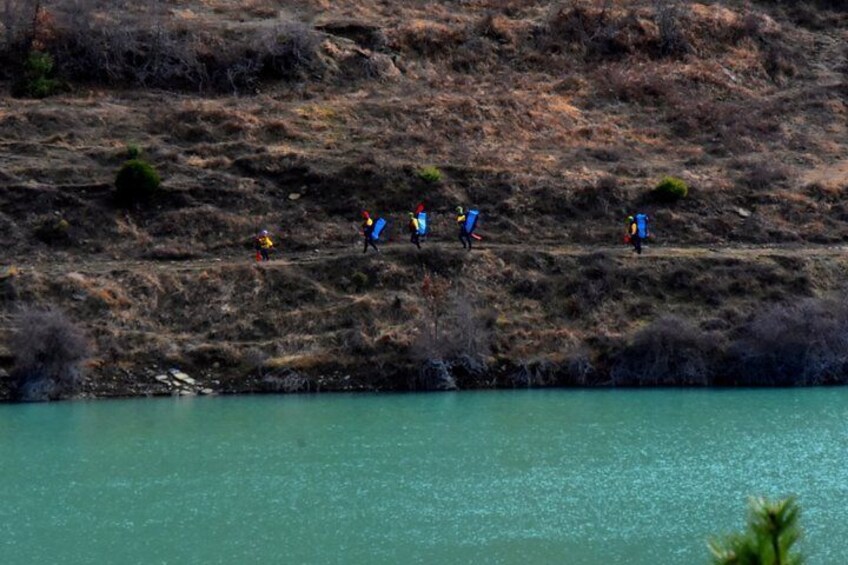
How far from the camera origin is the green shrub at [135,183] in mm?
51344

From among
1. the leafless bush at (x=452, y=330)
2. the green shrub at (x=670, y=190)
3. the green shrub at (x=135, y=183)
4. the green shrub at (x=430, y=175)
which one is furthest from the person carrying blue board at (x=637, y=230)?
the green shrub at (x=135, y=183)

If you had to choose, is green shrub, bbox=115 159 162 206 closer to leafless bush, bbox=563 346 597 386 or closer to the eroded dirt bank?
the eroded dirt bank

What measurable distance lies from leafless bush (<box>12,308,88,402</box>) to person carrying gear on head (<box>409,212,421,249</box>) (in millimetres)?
12527

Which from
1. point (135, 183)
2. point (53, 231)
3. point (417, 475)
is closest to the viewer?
point (417, 475)

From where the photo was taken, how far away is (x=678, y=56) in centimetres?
6856

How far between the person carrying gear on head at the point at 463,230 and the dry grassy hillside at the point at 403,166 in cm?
107

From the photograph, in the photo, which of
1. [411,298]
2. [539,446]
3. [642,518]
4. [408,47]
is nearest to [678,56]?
[408,47]

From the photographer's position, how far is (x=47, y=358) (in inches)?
1619

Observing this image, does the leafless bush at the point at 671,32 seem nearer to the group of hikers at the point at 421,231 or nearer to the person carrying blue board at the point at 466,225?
the group of hikers at the point at 421,231

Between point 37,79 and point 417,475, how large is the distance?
38924mm

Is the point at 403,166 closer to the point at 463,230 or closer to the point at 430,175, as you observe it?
the point at 430,175

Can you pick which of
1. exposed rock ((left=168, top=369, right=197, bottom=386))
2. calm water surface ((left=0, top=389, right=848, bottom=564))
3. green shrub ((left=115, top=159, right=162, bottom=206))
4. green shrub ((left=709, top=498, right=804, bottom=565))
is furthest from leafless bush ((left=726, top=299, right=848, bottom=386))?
green shrub ((left=709, top=498, right=804, bottom=565))

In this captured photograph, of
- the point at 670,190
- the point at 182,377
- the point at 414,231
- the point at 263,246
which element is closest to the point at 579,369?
the point at 414,231

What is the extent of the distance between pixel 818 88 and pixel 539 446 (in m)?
40.5
